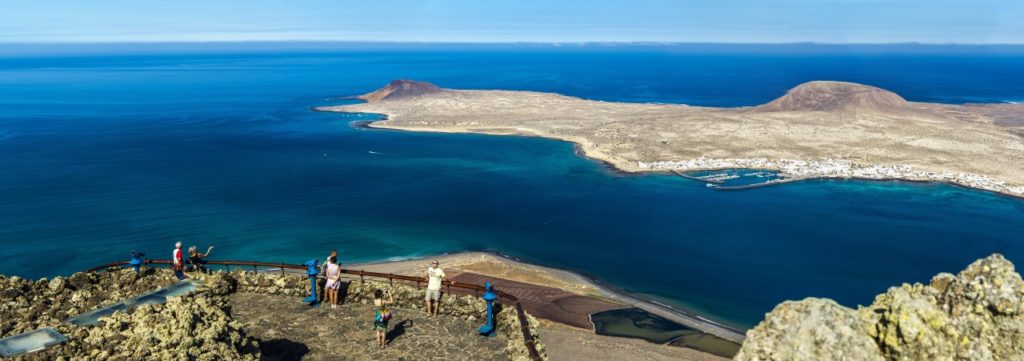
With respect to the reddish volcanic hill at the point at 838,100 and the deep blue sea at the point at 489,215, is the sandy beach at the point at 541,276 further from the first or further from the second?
the reddish volcanic hill at the point at 838,100

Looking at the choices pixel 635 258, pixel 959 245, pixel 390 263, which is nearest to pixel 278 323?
pixel 390 263

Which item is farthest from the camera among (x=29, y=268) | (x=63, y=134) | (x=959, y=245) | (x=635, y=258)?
(x=63, y=134)

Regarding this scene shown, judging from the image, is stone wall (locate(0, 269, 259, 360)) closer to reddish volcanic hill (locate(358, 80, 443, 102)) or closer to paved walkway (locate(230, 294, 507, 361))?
paved walkway (locate(230, 294, 507, 361))

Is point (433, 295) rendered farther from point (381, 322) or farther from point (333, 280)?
point (333, 280)

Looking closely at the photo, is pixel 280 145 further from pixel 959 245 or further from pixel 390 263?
pixel 959 245

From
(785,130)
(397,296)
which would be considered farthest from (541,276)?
(785,130)

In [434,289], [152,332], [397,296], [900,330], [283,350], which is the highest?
[900,330]
